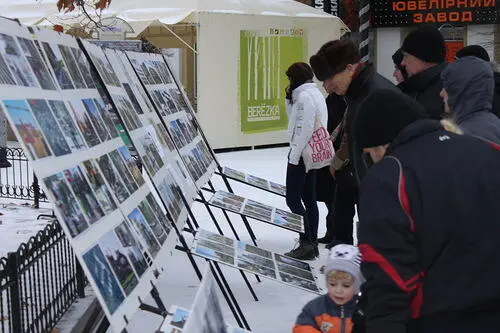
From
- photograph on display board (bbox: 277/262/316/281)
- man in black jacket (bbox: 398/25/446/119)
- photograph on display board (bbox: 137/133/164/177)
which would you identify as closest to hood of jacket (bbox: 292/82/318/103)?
man in black jacket (bbox: 398/25/446/119)

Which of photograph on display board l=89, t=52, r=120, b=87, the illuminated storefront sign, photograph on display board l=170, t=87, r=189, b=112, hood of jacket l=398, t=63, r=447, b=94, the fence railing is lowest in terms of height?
the fence railing

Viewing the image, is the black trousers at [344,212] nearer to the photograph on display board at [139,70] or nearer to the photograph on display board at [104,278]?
the photograph on display board at [139,70]

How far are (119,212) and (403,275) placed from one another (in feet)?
5.21

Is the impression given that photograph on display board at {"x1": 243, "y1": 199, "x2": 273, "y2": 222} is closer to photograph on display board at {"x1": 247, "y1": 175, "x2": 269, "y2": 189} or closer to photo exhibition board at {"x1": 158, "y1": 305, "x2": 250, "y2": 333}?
photograph on display board at {"x1": 247, "y1": 175, "x2": 269, "y2": 189}

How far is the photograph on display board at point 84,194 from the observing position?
3271 mm

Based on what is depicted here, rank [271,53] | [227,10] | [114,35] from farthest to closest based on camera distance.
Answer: [271,53] < [227,10] < [114,35]

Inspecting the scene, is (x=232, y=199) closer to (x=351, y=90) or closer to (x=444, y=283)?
(x=351, y=90)

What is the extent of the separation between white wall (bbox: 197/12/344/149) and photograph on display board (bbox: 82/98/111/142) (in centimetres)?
1304

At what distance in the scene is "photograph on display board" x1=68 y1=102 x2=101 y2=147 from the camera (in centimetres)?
372

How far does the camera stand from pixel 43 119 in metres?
3.27

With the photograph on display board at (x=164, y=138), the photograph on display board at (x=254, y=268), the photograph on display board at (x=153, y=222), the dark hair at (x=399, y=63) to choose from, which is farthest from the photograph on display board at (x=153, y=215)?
the dark hair at (x=399, y=63)

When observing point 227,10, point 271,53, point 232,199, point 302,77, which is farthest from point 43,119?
point 271,53

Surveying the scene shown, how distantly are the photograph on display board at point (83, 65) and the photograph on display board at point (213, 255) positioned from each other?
3.62ft

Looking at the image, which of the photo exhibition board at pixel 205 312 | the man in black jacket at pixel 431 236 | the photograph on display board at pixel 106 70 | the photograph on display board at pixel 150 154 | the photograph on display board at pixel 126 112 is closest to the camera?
the man in black jacket at pixel 431 236
